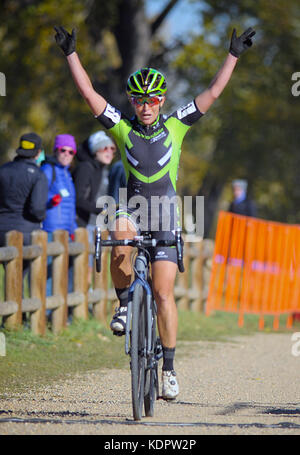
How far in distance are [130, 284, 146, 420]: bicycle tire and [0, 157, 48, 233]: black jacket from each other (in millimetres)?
3908

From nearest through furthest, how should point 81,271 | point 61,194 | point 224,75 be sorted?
point 224,75 → point 61,194 → point 81,271

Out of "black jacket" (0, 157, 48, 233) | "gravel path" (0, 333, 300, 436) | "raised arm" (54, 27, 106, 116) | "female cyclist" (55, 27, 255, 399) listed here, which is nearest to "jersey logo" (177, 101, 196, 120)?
"female cyclist" (55, 27, 255, 399)

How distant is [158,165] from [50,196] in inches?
167

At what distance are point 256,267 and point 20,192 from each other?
18.6ft

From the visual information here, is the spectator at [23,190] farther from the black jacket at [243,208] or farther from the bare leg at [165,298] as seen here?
the black jacket at [243,208]

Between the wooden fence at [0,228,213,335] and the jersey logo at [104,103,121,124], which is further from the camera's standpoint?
the wooden fence at [0,228,213,335]

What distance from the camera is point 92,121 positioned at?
83.0 feet

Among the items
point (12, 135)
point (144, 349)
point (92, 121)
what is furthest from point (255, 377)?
point (12, 135)

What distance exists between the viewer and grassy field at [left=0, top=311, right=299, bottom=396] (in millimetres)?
8062

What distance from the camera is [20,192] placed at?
9.48 meters

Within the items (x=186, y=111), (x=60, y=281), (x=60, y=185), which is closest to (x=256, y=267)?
(x=60, y=281)

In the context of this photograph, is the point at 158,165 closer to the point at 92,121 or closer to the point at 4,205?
the point at 4,205

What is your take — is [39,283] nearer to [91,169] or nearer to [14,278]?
[14,278]

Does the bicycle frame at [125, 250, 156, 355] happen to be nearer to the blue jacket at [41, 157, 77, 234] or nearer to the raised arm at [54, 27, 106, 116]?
the raised arm at [54, 27, 106, 116]
